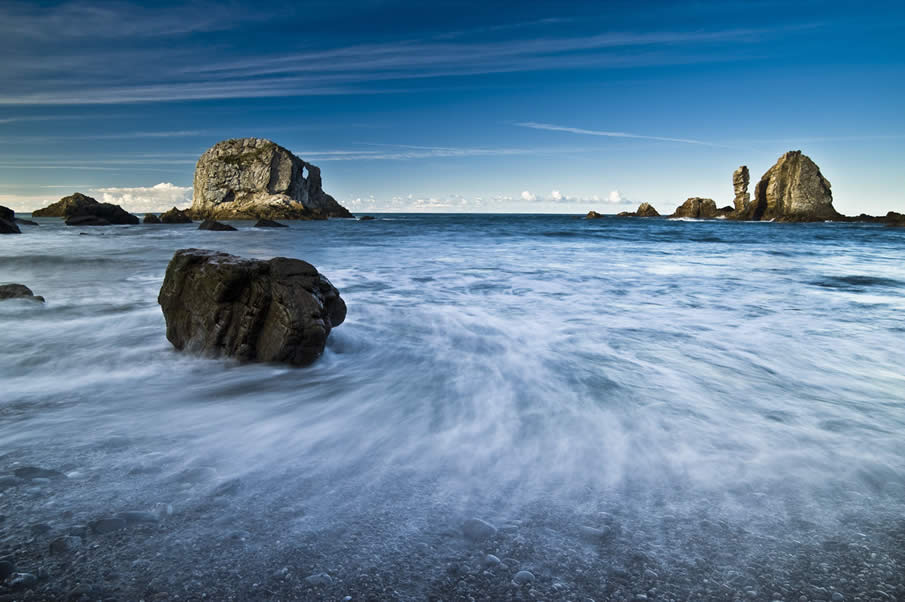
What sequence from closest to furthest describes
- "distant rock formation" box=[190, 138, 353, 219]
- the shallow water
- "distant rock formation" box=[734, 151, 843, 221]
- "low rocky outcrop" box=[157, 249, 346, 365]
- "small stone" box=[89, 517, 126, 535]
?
"small stone" box=[89, 517, 126, 535] < the shallow water < "low rocky outcrop" box=[157, 249, 346, 365] < "distant rock formation" box=[734, 151, 843, 221] < "distant rock formation" box=[190, 138, 353, 219]

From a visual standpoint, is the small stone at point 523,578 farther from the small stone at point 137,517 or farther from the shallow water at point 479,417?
the small stone at point 137,517

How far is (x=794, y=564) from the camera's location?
1776mm

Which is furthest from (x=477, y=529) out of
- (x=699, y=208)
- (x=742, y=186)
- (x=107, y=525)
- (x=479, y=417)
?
(x=699, y=208)

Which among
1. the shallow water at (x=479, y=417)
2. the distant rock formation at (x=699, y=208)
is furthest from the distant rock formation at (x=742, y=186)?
the shallow water at (x=479, y=417)

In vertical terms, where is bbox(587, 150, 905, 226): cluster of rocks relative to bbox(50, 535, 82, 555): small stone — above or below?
above

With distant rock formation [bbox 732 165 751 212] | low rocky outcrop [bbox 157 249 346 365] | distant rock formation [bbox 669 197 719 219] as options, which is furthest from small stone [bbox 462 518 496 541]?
distant rock formation [bbox 669 197 719 219]

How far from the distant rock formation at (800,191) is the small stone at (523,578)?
84.4m

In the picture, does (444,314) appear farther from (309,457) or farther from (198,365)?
(309,457)

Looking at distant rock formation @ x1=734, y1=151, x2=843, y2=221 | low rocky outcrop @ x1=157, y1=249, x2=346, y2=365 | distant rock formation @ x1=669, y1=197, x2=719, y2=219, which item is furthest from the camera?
distant rock formation @ x1=669, y1=197, x2=719, y2=219

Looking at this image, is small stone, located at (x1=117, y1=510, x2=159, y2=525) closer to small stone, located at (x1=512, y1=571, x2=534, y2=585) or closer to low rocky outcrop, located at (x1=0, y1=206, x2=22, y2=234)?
small stone, located at (x1=512, y1=571, x2=534, y2=585)

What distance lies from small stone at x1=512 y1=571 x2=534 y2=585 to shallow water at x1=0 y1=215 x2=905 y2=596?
0.35 m

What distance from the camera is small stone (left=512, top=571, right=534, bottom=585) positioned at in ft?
5.46

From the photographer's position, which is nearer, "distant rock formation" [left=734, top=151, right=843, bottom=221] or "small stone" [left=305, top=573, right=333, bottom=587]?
"small stone" [left=305, top=573, right=333, bottom=587]

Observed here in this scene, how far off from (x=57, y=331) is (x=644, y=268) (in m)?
14.0
